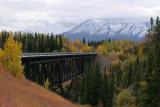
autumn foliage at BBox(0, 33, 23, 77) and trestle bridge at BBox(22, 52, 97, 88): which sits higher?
autumn foliage at BBox(0, 33, 23, 77)

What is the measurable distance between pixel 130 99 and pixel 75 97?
27610mm

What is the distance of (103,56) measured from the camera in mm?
181500

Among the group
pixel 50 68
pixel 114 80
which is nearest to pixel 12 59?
pixel 50 68

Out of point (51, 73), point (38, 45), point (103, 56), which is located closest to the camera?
point (51, 73)

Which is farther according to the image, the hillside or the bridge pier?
the bridge pier

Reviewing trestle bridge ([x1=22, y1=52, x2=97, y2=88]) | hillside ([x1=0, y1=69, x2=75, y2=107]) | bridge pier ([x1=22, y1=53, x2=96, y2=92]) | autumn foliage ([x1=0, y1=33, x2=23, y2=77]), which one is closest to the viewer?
hillside ([x1=0, y1=69, x2=75, y2=107])

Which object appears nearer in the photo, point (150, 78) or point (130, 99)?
point (150, 78)

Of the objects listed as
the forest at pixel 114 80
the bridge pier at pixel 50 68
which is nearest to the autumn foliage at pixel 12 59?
the forest at pixel 114 80

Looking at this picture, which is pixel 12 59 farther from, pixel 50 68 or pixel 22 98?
pixel 22 98

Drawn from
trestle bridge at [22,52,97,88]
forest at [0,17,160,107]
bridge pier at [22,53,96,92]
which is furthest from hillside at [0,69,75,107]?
bridge pier at [22,53,96,92]

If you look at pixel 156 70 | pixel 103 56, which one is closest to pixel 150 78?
pixel 156 70

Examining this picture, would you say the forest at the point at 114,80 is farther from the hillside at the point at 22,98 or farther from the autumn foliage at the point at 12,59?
the hillside at the point at 22,98

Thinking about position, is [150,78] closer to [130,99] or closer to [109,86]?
[130,99]

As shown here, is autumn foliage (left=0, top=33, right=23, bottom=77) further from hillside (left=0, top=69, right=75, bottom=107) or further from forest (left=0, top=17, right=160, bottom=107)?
hillside (left=0, top=69, right=75, bottom=107)
